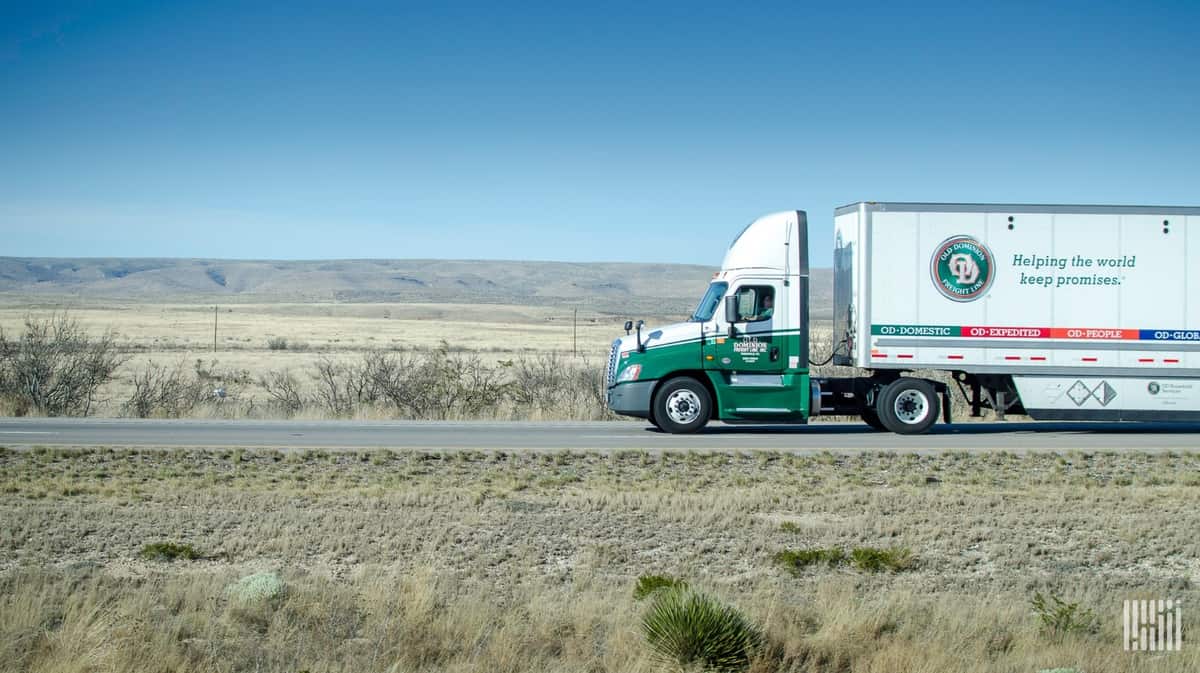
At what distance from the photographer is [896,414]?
64.2 ft

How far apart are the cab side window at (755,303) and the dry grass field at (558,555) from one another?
340 centimetres

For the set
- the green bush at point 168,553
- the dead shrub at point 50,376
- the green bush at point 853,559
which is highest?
the dead shrub at point 50,376

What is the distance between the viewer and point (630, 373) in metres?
19.4

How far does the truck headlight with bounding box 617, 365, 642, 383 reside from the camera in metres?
19.3

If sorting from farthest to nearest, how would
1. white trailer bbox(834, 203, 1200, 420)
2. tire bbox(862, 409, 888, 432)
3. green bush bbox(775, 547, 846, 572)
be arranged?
1. tire bbox(862, 409, 888, 432)
2. white trailer bbox(834, 203, 1200, 420)
3. green bush bbox(775, 547, 846, 572)

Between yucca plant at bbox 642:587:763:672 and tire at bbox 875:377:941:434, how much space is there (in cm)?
1286

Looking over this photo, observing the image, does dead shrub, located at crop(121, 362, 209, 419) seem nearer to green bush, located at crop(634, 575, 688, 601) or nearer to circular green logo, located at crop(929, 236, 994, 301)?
circular green logo, located at crop(929, 236, 994, 301)

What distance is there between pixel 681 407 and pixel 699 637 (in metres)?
12.4

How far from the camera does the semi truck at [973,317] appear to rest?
1878 centimetres

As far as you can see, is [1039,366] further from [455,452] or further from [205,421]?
[205,421]

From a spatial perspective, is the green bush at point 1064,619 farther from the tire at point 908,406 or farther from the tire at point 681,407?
the tire at point 908,406

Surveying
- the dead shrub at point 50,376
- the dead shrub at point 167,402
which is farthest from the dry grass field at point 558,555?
the dead shrub at point 50,376

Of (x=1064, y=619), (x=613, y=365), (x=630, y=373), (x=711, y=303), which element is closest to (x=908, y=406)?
(x=711, y=303)

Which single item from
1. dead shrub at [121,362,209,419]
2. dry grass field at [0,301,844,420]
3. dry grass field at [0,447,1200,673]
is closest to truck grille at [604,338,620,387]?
dry grass field at [0,447,1200,673]
